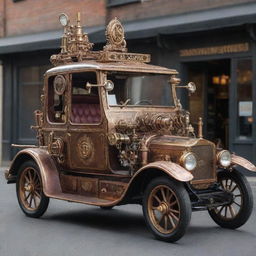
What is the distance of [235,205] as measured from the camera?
8344 millimetres

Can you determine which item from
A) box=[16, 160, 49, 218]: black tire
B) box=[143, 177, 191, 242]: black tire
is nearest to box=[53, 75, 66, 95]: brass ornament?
box=[16, 160, 49, 218]: black tire

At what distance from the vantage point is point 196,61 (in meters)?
16.4

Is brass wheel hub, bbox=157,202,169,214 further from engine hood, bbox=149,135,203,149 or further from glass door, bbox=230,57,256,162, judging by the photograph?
glass door, bbox=230,57,256,162

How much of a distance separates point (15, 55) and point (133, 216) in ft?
43.8

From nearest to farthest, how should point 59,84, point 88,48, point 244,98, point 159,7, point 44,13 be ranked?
point 59,84 → point 88,48 → point 244,98 → point 159,7 → point 44,13

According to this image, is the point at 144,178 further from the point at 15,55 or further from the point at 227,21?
the point at 15,55

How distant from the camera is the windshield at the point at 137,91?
28.4 ft

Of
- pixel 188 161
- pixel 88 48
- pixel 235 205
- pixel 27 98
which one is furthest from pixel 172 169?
pixel 27 98

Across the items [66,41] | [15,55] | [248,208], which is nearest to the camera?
[248,208]

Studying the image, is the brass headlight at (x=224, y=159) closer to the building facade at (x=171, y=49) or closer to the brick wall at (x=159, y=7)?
the building facade at (x=171, y=49)

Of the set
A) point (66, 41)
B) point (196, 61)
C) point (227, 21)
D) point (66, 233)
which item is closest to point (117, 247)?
point (66, 233)

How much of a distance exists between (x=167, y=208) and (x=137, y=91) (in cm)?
212

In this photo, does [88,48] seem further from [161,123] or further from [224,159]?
[224,159]

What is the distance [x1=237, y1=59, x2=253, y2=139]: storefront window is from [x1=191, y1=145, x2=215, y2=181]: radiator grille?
304 inches
